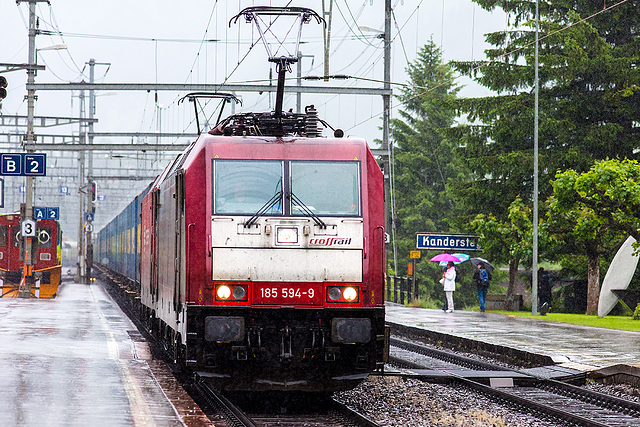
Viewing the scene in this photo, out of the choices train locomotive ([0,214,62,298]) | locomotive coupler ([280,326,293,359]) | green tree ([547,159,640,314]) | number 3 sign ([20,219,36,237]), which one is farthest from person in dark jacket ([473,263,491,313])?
locomotive coupler ([280,326,293,359])

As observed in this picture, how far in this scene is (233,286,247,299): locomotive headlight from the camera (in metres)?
10.4

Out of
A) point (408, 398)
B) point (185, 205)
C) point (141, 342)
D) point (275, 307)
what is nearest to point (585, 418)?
point (408, 398)

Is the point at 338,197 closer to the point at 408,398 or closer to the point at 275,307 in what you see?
the point at 275,307

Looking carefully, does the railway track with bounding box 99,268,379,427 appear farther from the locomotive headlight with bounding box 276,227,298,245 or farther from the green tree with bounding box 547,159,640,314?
the green tree with bounding box 547,159,640,314

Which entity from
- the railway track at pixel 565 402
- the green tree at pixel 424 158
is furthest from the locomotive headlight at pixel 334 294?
the green tree at pixel 424 158

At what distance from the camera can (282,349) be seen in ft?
34.0

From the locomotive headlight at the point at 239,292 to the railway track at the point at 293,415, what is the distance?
1.24m

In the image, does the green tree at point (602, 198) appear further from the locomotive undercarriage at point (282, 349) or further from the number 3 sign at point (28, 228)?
the locomotive undercarriage at point (282, 349)

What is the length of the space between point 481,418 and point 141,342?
8.26 meters

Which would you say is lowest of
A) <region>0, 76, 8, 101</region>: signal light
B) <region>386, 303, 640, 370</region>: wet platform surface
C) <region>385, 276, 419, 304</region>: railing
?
<region>386, 303, 640, 370</region>: wet platform surface

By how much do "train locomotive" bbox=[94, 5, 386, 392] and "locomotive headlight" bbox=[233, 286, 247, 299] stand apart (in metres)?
0.01

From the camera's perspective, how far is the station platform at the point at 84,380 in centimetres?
920

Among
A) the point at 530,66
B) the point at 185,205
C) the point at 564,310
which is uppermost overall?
the point at 530,66

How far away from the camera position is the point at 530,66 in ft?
134
